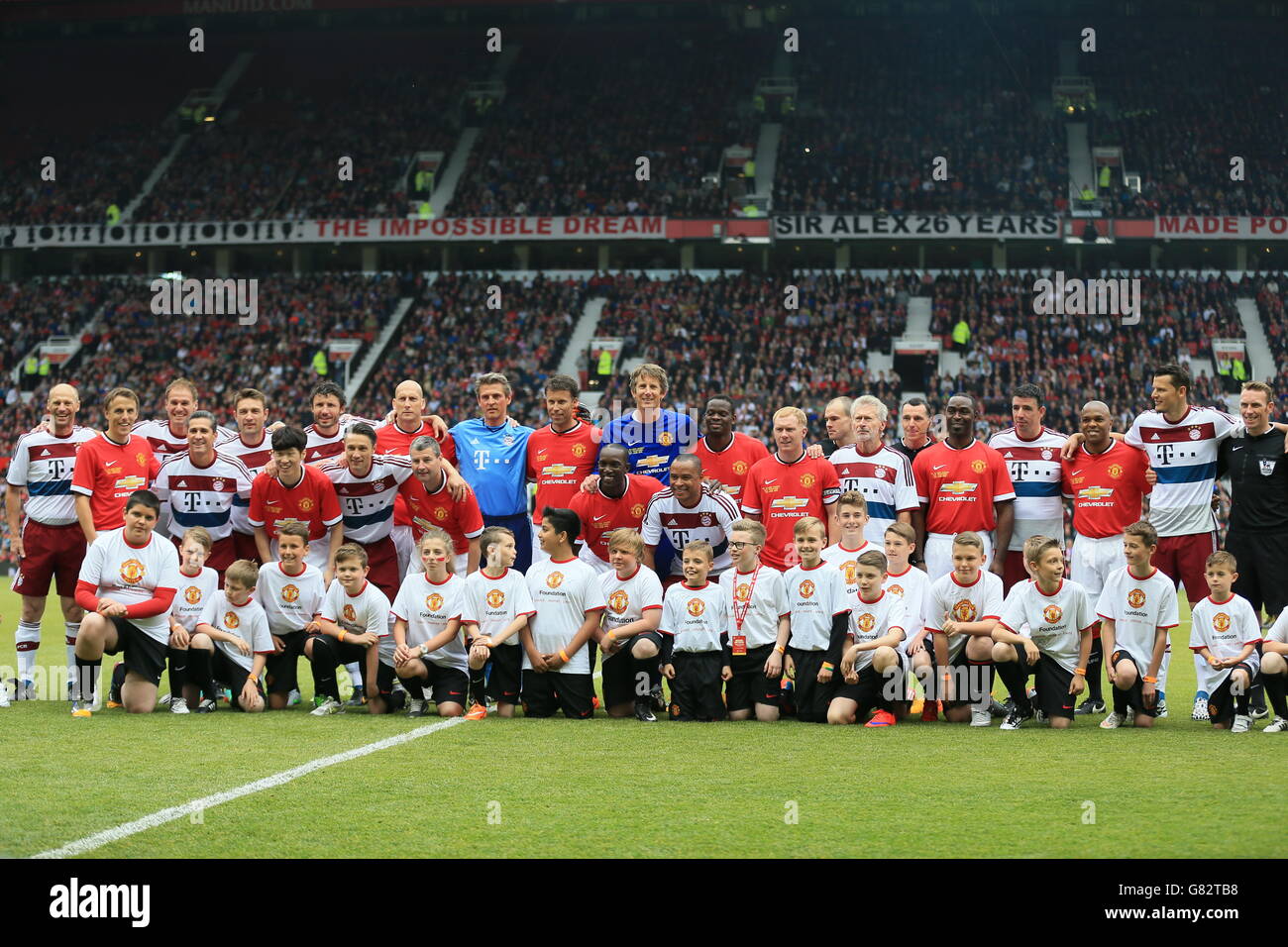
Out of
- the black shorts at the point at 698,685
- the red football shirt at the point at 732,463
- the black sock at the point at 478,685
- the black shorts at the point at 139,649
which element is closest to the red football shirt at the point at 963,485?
the red football shirt at the point at 732,463

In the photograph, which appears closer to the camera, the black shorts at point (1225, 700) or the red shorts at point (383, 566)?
the black shorts at point (1225, 700)

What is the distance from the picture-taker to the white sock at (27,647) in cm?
995

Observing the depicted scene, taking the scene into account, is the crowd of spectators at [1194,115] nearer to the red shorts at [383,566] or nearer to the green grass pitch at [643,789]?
the red shorts at [383,566]

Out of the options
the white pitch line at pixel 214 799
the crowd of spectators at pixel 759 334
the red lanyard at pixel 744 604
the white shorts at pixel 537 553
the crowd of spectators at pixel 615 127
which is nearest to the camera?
the white pitch line at pixel 214 799

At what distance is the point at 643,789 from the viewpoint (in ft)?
20.5

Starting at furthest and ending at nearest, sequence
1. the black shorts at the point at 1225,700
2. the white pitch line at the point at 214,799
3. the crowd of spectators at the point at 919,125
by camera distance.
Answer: the crowd of spectators at the point at 919,125, the black shorts at the point at 1225,700, the white pitch line at the point at 214,799

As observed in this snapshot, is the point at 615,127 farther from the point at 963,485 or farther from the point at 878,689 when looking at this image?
the point at 878,689

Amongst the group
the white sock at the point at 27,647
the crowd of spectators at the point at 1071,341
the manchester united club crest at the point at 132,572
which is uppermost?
the crowd of spectators at the point at 1071,341

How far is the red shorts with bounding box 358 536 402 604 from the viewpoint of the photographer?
33.7 feet

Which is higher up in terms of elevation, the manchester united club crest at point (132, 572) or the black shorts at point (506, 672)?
the manchester united club crest at point (132, 572)

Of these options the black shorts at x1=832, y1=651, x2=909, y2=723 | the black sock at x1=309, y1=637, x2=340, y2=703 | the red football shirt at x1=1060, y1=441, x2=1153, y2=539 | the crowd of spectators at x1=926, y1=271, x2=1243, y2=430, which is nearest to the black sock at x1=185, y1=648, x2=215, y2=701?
the black sock at x1=309, y1=637, x2=340, y2=703

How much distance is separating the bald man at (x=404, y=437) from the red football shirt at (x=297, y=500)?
565 mm
